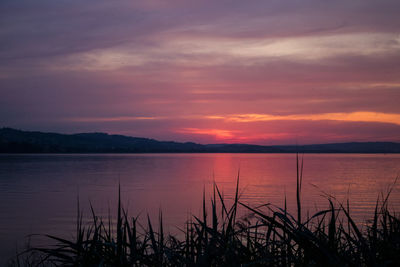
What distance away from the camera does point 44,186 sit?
32.0 m

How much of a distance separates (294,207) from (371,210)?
353 centimetres

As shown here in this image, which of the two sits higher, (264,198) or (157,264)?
(157,264)

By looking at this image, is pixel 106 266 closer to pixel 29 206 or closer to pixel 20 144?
pixel 29 206

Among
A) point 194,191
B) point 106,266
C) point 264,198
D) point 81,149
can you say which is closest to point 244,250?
point 106,266

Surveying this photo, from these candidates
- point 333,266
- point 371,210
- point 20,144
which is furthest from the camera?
point 20,144

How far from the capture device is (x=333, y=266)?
2568 millimetres

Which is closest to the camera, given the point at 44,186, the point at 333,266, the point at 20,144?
the point at 333,266

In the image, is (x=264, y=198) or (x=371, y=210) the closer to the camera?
(x=371, y=210)

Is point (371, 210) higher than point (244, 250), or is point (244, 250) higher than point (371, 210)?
point (244, 250)

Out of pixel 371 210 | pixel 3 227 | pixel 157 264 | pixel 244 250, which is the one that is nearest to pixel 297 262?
pixel 244 250

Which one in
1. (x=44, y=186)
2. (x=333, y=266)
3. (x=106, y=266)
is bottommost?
(x=44, y=186)

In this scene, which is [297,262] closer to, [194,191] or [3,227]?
[3,227]

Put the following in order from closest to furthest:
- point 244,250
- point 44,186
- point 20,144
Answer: point 244,250 < point 44,186 < point 20,144

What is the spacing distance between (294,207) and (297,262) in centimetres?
1769
